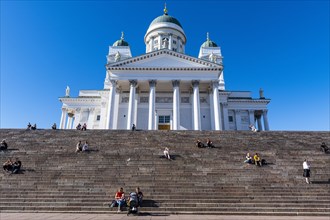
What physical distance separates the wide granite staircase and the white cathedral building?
11643mm

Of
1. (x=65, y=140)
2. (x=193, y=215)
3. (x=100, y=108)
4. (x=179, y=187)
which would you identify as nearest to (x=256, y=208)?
(x=193, y=215)

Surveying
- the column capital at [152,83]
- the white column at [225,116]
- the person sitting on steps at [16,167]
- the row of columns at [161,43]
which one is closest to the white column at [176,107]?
the column capital at [152,83]

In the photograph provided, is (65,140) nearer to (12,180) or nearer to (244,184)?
(12,180)

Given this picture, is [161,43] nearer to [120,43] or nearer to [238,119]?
[120,43]

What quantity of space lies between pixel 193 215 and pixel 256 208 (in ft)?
9.83

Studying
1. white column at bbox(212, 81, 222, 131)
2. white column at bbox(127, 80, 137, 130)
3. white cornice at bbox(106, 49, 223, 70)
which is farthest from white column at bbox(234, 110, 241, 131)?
white column at bbox(127, 80, 137, 130)

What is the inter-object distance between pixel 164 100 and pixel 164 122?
3408mm

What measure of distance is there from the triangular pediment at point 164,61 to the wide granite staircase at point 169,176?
15156 millimetres

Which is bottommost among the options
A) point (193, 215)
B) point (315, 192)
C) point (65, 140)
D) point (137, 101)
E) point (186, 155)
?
point (193, 215)

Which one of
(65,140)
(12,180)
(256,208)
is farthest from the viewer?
(65,140)

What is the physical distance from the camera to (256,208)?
10859mm

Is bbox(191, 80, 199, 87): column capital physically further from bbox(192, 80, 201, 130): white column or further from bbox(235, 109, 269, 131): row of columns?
bbox(235, 109, 269, 131): row of columns

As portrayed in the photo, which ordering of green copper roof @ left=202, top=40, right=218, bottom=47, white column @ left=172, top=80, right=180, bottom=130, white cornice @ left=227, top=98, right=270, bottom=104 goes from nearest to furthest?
white column @ left=172, top=80, right=180, bottom=130 → white cornice @ left=227, top=98, right=270, bottom=104 → green copper roof @ left=202, top=40, right=218, bottom=47

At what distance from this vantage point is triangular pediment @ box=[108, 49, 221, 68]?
3381 centimetres
